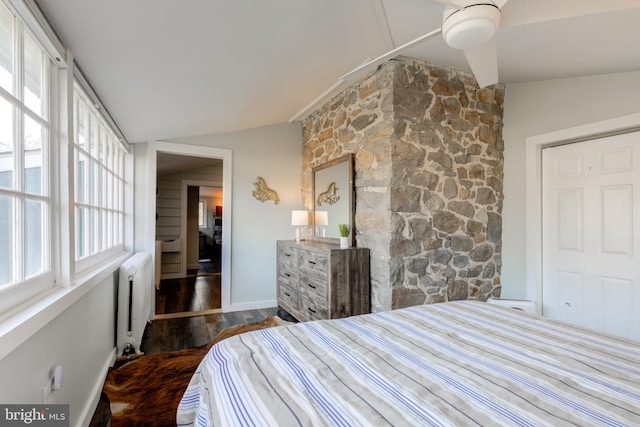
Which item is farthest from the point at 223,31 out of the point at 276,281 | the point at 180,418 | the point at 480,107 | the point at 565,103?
the point at 276,281

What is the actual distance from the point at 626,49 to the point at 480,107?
1.14 m

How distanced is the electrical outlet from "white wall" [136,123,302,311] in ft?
9.03

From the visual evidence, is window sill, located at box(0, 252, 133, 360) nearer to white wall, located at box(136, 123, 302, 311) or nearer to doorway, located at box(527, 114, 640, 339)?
white wall, located at box(136, 123, 302, 311)

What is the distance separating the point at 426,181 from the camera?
114 inches

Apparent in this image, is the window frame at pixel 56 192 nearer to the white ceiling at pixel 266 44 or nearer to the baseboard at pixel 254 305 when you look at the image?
the white ceiling at pixel 266 44

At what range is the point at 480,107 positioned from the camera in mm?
3156

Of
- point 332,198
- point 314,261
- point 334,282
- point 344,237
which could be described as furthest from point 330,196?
point 334,282

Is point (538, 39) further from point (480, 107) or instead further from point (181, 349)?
point (181, 349)

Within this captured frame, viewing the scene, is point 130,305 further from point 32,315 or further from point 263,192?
point 263,192

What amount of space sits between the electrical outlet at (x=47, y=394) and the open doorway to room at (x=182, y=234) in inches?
117

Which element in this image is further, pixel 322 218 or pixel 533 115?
pixel 322 218

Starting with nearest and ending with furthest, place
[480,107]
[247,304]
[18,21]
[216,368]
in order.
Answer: [216,368] → [18,21] → [480,107] → [247,304]

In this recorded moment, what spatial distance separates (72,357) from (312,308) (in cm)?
200

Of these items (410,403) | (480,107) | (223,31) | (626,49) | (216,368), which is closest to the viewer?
(410,403)
